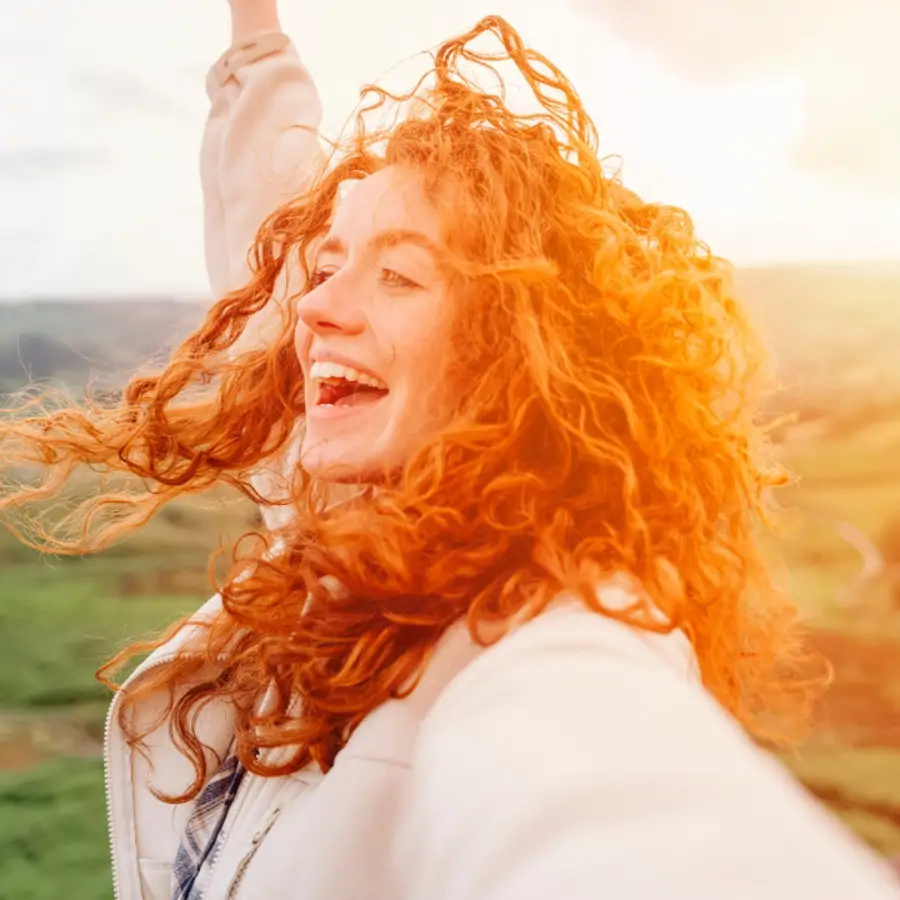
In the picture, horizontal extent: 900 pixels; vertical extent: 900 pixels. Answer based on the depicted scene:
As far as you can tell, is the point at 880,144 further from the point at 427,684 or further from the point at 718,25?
the point at 427,684

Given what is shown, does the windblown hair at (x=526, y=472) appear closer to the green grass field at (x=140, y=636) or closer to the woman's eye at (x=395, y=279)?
the woman's eye at (x=395, y=279)

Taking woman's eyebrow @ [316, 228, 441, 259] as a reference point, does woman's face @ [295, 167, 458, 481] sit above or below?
below

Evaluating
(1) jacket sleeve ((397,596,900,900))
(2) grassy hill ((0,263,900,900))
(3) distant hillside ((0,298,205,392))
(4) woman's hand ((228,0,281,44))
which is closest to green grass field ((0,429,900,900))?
(2) grassy hill ((0,263,900,900))

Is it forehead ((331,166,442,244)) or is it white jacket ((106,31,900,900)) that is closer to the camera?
white jacket ((106,31,900,900))

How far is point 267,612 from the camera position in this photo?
0.80 m

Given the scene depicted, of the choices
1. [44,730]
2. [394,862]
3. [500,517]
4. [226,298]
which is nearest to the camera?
[394,862]

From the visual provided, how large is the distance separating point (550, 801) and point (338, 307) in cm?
48

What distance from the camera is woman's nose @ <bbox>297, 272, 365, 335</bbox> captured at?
760mm

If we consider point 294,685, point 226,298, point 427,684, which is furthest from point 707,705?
point 226,298

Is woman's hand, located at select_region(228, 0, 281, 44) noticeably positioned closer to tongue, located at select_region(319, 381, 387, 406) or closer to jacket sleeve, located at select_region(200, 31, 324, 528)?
jacket sleeve, located at select_region(200, 31, 324, 528)

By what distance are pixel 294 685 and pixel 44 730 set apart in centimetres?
76

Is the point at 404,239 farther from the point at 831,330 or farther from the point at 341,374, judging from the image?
the point at 831,330

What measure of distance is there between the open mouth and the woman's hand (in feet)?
1.91

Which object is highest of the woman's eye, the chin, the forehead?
the forehead
